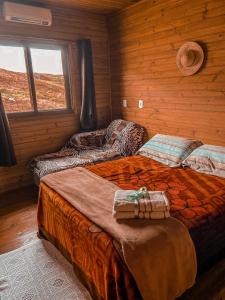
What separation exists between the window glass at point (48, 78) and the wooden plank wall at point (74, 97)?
19 cm

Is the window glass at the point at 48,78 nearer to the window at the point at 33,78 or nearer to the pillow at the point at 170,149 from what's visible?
the window at the point at 33,78

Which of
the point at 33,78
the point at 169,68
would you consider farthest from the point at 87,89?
the point at 169,68

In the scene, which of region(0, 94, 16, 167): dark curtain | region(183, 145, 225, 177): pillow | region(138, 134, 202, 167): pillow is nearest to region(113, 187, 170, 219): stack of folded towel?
region(183, 145, 225, 177): pillow

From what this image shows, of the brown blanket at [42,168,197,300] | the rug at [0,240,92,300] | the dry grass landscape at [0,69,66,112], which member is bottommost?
the rug at [0,240,92,300]

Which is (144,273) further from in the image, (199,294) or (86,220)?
(199,294)

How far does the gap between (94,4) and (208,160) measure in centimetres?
269

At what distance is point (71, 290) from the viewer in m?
1.70

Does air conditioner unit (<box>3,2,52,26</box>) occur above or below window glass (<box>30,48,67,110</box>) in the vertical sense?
above

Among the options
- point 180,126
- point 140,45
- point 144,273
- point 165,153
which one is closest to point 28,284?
point 144,273

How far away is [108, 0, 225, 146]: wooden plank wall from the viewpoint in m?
2.56

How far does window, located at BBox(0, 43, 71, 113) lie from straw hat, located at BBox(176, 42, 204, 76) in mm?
1808

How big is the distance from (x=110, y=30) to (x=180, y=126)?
206 cm

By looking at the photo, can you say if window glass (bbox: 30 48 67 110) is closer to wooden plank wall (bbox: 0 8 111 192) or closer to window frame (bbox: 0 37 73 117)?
window frame (bbox: 0 37 73 117)

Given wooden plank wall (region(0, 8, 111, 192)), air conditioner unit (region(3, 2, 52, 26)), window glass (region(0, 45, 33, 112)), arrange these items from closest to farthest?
air conditioner unit (region(3, 2, 52, 26))
window glass (region(0, 45, 33, 112))
wooden plank wall (region(0, 8, 111, 192))
